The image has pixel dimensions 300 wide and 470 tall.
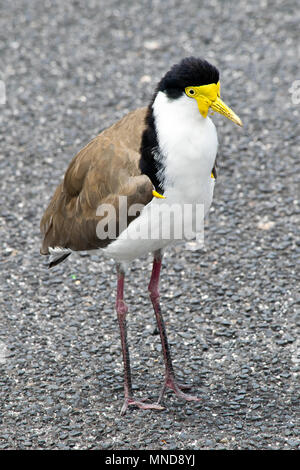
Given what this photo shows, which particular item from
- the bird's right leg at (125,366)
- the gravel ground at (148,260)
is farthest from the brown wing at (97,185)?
the gravel ground at (148,260)

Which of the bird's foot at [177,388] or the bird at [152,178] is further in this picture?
the bird's foot at [177,388]

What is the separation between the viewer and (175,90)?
431cm

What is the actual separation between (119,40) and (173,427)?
5668 mm

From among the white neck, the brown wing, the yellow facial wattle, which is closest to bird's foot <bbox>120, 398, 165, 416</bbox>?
the brown wing

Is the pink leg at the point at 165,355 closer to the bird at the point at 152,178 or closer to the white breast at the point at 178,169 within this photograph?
the bird at the point at 152,178

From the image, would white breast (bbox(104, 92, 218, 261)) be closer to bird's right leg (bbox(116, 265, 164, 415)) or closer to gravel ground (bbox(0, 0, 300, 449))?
bird's right leg (bbox(116, 265, 164, 415))

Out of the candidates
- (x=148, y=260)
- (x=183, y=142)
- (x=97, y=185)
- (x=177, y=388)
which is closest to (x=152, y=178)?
(x=183, y=142)

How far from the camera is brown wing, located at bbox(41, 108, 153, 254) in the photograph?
450cm

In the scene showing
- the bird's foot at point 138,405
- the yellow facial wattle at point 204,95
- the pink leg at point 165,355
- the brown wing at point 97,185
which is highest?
the yellow facial wattle at point 204,95

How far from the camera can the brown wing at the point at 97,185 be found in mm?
4500

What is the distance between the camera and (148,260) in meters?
6.36

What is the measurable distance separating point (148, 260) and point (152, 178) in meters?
2.04

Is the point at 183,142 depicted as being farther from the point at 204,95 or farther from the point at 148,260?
the point at 148,260
